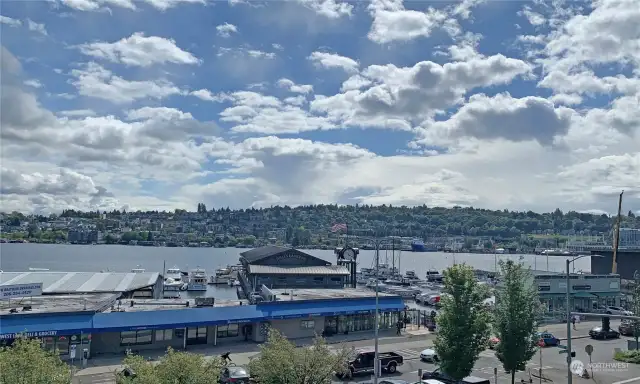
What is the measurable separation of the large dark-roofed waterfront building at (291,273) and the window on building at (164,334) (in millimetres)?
25943

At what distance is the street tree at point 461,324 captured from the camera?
95.6 ft

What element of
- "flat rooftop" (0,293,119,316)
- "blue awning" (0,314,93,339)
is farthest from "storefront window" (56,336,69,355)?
"flat rooftop" (0,293,119,316)

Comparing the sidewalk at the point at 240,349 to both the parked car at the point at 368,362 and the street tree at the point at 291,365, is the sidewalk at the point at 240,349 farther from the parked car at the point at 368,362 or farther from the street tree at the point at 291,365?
the street tree at the point at 291,365

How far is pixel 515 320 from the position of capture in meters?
30.6

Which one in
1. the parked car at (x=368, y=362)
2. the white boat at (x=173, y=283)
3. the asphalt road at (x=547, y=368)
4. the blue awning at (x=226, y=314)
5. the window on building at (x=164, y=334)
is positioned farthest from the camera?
the white boat at (x=173, y=283)

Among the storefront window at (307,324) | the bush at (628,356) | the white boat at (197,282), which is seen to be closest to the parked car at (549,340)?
the bush at (628,356)

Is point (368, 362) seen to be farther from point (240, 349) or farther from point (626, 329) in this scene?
point (626, 329)

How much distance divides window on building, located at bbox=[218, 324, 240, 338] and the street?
4.40 meters

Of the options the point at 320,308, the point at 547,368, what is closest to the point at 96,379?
the point at 320,308

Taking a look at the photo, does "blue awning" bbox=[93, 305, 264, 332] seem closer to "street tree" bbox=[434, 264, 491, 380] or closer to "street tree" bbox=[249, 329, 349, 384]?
"street tree" bbox=[434, 264, 491, 380]

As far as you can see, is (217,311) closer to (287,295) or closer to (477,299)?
(287,295)

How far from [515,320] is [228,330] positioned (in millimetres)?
24270

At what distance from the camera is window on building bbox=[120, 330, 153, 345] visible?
134ft

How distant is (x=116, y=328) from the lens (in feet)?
128
